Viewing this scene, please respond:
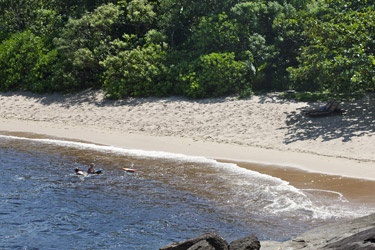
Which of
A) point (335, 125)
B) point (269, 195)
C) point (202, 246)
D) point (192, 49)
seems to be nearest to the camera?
point (202, 246)

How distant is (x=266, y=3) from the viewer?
2919 centimetres

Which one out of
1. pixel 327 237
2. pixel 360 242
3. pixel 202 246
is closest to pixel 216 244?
pixel 202 246

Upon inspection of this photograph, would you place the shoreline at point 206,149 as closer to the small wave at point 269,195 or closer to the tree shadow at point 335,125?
the small wave at point 269,195

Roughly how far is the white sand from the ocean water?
5.78 feet

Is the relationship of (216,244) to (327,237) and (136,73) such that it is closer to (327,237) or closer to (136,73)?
(327,237)

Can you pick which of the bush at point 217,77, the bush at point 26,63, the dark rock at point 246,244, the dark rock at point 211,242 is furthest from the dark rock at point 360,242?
the bush at point 26,63

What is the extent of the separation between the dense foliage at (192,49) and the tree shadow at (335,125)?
63.7 inches

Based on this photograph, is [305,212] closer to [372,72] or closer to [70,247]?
[70,247]

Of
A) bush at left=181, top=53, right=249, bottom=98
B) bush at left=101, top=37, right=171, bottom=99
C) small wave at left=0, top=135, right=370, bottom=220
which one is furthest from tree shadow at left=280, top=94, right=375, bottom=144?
bush at left=101, top=37, right=171, bottom=99

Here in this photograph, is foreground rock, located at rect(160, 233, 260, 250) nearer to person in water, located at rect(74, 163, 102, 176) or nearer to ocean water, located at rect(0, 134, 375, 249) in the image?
ocean water, located at rect(0, 134, 375, 249)

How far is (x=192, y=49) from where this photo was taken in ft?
96.8

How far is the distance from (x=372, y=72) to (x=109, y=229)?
1252 cm

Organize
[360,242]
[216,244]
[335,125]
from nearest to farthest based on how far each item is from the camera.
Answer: [360,242] < [216,244] < [335,125]

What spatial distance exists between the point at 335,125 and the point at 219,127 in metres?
4.95
